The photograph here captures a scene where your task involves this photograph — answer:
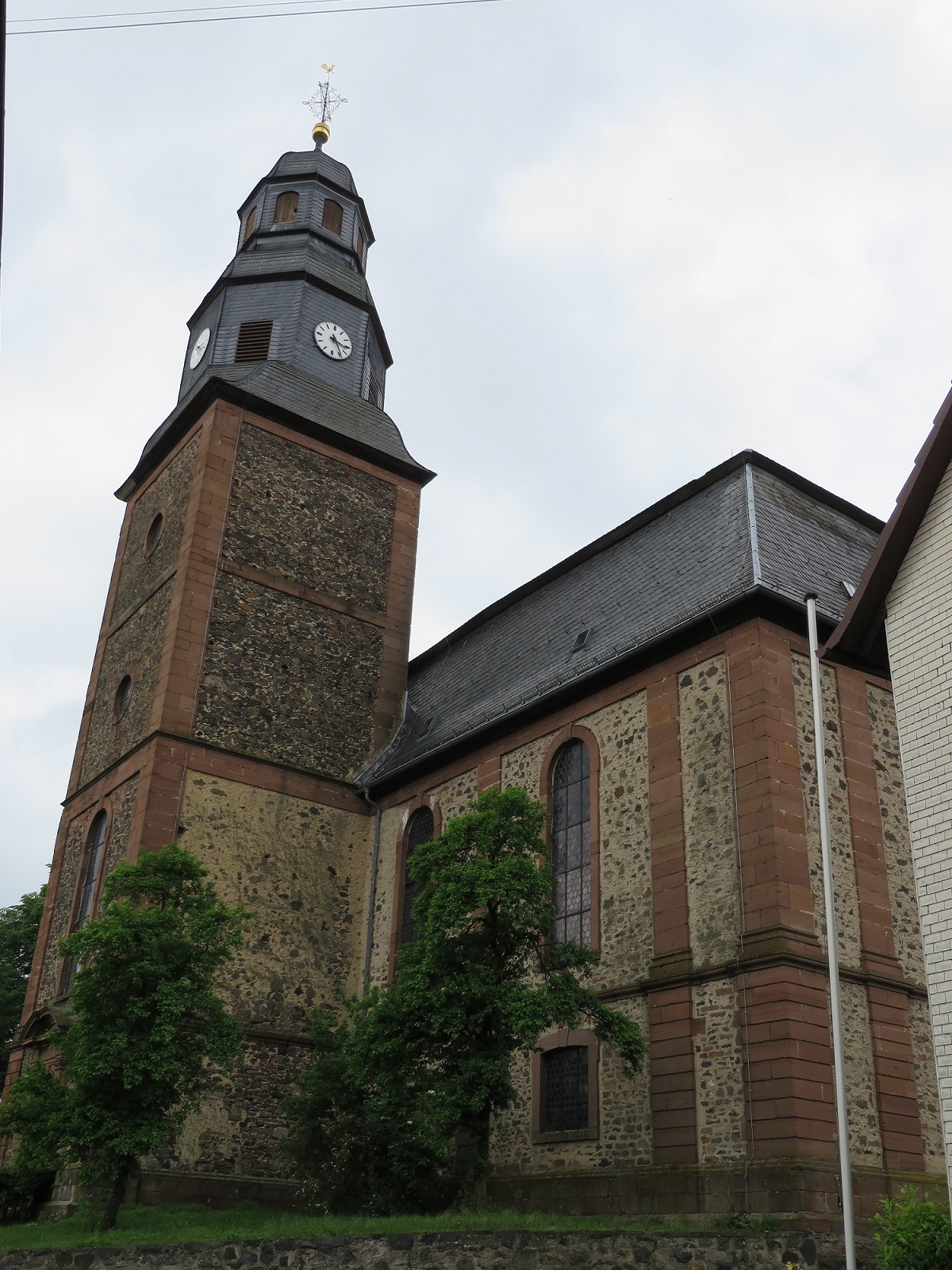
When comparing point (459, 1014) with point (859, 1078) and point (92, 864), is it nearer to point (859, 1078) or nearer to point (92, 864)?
point (859, 1078)

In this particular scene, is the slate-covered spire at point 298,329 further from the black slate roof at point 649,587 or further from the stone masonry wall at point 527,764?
the stone masonry wall at point 527,764

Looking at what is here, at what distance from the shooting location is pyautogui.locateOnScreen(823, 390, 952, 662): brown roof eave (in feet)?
40.3

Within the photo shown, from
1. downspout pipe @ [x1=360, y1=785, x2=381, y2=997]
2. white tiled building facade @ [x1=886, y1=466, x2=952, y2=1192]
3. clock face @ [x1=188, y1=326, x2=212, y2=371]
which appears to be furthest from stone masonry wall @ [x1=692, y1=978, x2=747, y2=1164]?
clock face @ [x1=188, y1=326, x2=212, y2=371]

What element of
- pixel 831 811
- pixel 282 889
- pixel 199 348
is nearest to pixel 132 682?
pixel 282 889

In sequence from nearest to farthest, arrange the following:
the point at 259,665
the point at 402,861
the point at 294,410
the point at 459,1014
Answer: the point at 459,1014 → the point at 402,861 → the point at 259,665 → the point at 294,410

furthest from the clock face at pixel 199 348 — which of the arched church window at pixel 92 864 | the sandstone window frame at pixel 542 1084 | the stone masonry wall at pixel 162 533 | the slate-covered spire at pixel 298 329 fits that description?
the sandstone window frame at pixel 542 1084

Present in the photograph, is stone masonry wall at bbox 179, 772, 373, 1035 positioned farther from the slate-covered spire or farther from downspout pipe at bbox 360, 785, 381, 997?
the slate-covered spire

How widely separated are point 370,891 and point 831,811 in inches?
430

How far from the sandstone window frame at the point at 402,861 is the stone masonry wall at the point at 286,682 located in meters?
2.18

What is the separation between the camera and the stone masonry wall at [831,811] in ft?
54.2

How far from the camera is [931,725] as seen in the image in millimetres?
11539

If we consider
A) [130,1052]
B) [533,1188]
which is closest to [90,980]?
[130,1052]

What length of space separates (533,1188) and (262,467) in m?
16.9

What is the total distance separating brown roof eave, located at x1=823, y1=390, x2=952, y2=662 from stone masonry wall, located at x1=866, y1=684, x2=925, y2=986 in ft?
13.4
